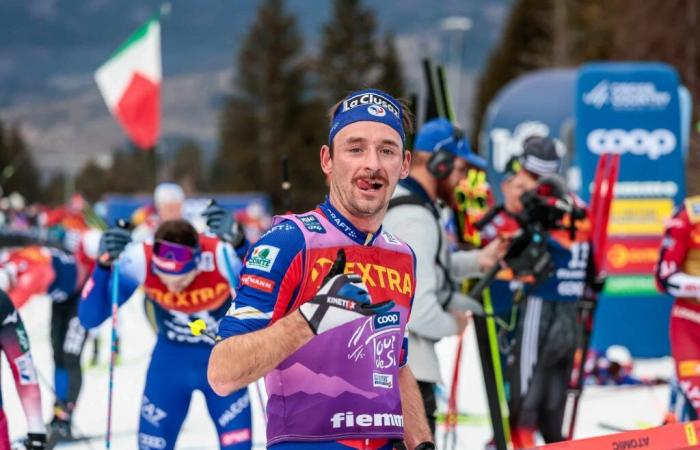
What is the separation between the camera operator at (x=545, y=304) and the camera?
5.96m

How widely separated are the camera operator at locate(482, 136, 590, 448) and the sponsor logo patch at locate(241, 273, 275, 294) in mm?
3278

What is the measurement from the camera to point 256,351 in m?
2.57

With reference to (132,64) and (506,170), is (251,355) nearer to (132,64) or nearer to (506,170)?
(506,170)

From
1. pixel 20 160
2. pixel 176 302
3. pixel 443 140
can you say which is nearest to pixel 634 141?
pixel 443 140

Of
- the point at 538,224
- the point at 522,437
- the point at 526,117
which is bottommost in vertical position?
the point at 522,437

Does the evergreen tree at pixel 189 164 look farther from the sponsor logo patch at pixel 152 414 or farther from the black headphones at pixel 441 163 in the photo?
the black headphones at pixel 441 163

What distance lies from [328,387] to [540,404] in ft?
11.4

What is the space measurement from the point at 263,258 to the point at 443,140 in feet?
9.29

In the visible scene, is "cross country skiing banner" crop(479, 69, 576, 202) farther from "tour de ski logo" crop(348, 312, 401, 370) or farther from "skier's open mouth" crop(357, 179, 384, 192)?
"skier's open mouth" crop(357, 179, 384, 192)

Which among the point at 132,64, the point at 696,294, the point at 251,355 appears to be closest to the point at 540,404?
the point at 696,294

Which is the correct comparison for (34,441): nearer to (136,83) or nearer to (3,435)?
(3,435)

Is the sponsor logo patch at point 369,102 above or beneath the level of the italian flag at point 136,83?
beneath

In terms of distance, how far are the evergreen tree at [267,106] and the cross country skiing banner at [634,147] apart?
178 ft

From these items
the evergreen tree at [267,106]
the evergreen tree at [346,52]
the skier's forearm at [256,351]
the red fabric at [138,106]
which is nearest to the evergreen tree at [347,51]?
the evergreen tree at [346,52]
